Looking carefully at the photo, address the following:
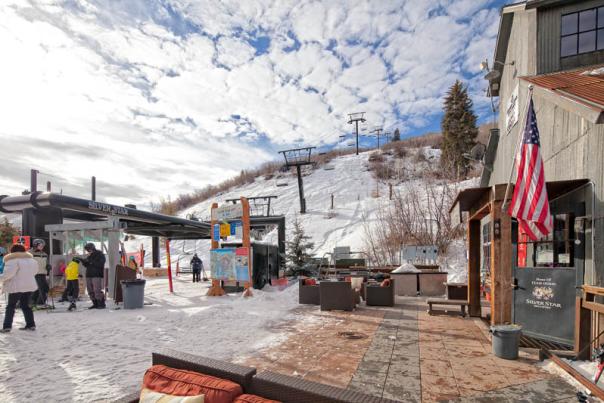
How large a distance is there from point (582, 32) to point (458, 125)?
106 feet

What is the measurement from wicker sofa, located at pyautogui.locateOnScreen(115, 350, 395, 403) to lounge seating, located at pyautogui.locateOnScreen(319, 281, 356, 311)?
257 inches

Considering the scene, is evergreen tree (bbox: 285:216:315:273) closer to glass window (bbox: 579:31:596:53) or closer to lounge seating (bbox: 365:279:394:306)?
lounge seating (bbox: 365:279:394:306)

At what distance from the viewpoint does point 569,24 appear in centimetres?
805

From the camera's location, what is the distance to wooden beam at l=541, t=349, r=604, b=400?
11.9ft

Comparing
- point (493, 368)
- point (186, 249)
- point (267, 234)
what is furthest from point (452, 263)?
point (186, 249)

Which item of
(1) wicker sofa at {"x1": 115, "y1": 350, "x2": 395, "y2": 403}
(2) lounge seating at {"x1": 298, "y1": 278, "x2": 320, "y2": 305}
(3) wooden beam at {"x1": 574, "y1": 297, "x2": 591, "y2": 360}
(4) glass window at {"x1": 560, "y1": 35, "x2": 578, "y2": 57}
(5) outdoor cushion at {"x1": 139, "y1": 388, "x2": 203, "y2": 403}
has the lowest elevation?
(2) lounge seating at {"x1": 298, "y1": 278, "x2": 320, "y2": 305}

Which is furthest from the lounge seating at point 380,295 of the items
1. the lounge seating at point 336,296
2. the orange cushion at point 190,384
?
the orange cushion at point 190,384

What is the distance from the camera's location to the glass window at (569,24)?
7.98m

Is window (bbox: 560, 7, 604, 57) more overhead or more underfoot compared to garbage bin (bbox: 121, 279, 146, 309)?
more overhead

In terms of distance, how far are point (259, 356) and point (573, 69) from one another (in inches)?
355

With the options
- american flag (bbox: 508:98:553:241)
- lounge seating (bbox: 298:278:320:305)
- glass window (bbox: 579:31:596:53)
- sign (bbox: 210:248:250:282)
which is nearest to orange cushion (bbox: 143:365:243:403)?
american flag (bbox: 508:98:553:241)

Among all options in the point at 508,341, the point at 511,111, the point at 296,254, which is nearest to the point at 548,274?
the point at 508,341

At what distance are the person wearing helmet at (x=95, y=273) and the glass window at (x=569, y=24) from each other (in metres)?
13.2

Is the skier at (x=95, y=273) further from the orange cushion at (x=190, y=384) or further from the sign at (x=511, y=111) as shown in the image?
the sign at (x=511, y=111)
